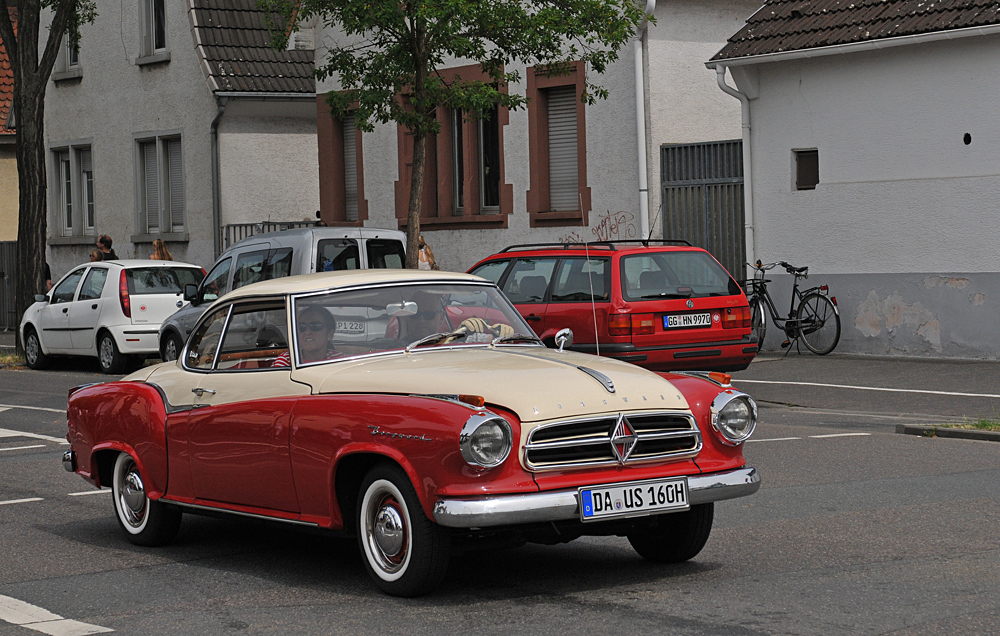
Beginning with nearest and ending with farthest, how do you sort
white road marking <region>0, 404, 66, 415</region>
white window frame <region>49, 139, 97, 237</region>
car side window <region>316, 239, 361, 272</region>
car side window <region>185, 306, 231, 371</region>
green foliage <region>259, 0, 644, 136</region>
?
car side window <region>185, 306, 231, 371</region> → white road marking <region>0, 404, 66, 415</region> → car side window <region>316, 239, 361, 272</region> → green foliage <region>259, 0, 644, 136</region> → white window frame <region>49, 139, 97, 237</region>

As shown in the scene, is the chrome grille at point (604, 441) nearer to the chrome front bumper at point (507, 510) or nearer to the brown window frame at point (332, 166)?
the chrome front bumper at point (507, 510)

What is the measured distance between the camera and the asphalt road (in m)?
6.02

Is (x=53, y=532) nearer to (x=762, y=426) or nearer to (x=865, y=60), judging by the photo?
(x=762, y=426)

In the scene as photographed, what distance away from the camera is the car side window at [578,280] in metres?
14.8

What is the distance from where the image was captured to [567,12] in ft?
65.4

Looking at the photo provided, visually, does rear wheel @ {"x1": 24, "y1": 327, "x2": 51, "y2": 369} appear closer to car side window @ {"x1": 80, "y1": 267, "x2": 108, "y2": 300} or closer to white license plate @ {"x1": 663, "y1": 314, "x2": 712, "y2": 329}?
car side window @ {"x1": 80, "y1": 267, "x2": 108, "y2": 300}

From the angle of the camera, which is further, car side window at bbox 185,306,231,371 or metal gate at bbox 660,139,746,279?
metal gate at bbox 660,139,746,279

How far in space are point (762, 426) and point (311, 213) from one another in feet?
65.7

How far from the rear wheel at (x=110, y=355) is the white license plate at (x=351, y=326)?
47.1 feet

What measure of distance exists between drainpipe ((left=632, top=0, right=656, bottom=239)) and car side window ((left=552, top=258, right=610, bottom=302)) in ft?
23.6

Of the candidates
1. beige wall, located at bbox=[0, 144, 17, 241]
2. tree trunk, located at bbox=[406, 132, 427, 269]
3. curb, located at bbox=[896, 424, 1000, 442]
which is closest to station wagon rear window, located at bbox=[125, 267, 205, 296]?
tree trunk, located at bbox=[406, 132, 427, 269]

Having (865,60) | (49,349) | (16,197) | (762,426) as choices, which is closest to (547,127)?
(865,60)

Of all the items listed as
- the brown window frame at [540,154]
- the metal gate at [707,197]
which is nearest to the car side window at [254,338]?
the metal gate at [707,197]

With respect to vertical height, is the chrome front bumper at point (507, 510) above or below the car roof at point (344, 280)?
below
